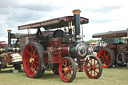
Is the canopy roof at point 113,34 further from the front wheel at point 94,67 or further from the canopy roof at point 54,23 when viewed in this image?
the front wheel at point 94,67

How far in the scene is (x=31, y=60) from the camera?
6.70 meters

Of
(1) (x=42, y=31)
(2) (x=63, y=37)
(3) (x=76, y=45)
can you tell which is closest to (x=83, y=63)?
(3) (x=76, y=45)

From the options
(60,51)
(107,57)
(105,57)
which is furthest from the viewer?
(105,57)

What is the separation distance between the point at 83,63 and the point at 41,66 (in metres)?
1.35

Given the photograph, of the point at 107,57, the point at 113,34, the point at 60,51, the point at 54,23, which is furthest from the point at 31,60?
the point at 113,34

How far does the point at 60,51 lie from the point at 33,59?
1.11 m

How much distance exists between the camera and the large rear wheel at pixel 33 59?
247 inches

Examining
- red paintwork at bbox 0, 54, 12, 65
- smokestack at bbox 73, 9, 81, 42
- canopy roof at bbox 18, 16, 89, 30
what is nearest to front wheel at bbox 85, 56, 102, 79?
smokestack at bbox 73, 9, 81, 42

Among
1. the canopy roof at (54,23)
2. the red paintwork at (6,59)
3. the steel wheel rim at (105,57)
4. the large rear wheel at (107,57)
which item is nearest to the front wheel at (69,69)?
the canopy roof at (54,23)

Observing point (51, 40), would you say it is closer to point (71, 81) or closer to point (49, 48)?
point (49, 48)

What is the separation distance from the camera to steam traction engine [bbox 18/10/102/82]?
5.75m

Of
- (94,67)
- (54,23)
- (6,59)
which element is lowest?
(94,67)

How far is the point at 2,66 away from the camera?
27.2 ft

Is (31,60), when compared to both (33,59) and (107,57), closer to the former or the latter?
(33,59)
